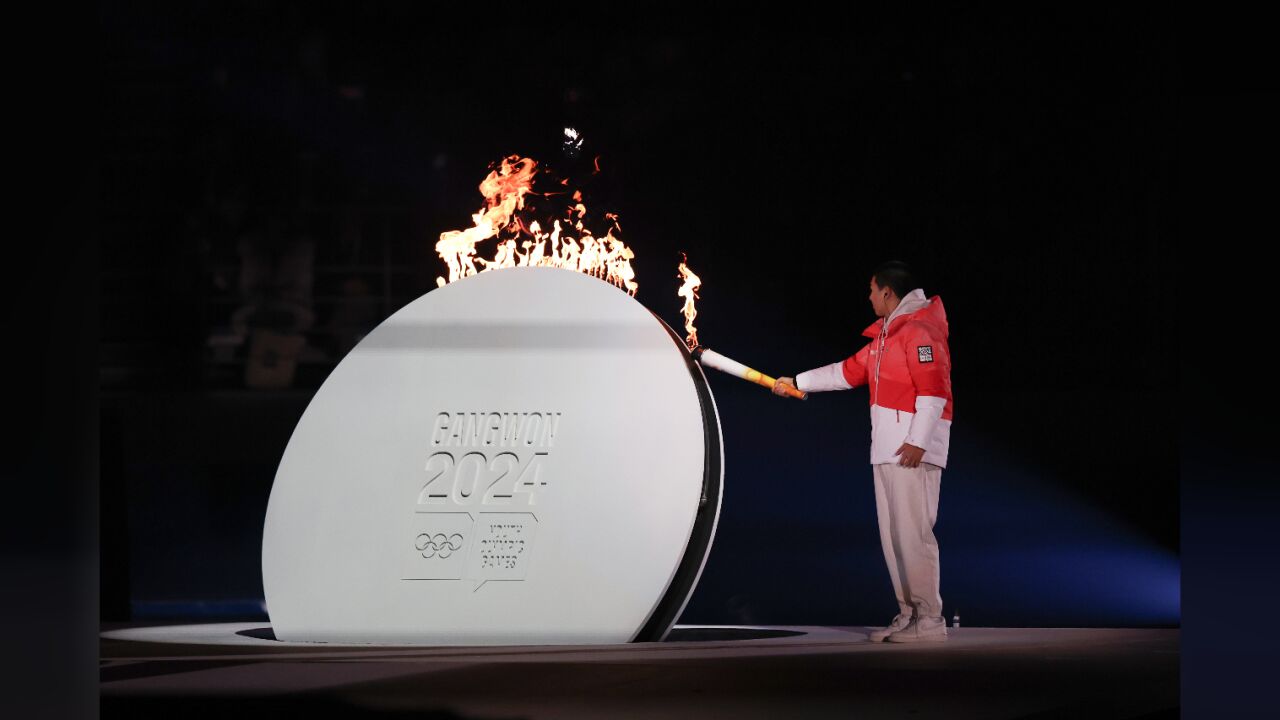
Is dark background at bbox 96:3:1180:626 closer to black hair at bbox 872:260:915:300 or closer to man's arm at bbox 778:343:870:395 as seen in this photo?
man's arm at bbox 778:343:870:395

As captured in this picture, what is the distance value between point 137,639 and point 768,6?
3.07 meters

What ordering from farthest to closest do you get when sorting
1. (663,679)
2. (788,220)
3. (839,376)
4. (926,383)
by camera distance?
(788,220) → (839,376) → (926,383) → (663,679)

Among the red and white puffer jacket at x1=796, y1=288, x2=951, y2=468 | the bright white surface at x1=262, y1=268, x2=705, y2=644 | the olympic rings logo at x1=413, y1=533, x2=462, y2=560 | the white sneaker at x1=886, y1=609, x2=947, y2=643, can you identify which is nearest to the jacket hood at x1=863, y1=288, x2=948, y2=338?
the red and white puffer jacket at x1=796, y1=288, x2=951, y2=468

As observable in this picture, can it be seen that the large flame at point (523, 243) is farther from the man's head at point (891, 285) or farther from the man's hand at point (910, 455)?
the man's hand at point (910, 455)

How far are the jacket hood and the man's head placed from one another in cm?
4

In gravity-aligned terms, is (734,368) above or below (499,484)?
above

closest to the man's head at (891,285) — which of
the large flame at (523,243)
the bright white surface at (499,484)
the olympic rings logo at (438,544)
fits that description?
the bright white surface at (499,484)

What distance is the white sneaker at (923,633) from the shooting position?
486 cm

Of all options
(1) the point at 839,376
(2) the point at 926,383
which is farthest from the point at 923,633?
(1) the point at 839,376

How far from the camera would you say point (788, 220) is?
6852 mm

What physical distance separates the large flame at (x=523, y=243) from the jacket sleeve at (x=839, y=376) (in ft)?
2.16

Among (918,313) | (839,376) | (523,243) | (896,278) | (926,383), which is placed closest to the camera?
(926,383)

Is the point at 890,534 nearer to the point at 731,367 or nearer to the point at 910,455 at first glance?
the point at 910,455

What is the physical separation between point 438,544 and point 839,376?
4.61 feet
